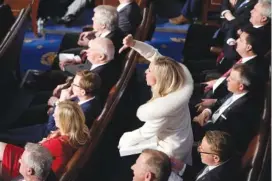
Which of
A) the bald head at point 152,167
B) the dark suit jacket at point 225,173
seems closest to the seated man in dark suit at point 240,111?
the dark suit jacket at point 225,173

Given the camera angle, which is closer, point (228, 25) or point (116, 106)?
point (116, 106)

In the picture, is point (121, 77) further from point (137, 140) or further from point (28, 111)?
point (28, 111)

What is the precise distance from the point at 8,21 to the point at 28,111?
110 centimetres

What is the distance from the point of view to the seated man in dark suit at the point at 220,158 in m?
2.68

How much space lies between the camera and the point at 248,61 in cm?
371

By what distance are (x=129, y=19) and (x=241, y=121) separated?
1.62 m

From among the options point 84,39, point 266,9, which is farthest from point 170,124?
point 84,39

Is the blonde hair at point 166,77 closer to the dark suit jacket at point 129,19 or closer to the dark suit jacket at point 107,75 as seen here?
the dark suit jacket at point 107,75

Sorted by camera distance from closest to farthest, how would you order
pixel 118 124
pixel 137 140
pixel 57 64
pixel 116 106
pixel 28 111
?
pixel 137 140 → pixel 116 106 → pixel 118 124 → pixel 28 111 → pixel 57 64

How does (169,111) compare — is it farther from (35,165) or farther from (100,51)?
(100,51)

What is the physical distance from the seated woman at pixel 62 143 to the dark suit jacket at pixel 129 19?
163cm

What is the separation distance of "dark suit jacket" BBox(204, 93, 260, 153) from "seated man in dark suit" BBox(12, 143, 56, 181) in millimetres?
1191

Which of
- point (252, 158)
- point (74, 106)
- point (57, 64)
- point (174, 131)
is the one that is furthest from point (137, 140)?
point (57, 64)

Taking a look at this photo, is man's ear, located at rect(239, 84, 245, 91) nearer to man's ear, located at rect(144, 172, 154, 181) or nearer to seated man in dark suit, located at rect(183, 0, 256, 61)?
man's ear, located at rect(144, 172, 154, 181)
